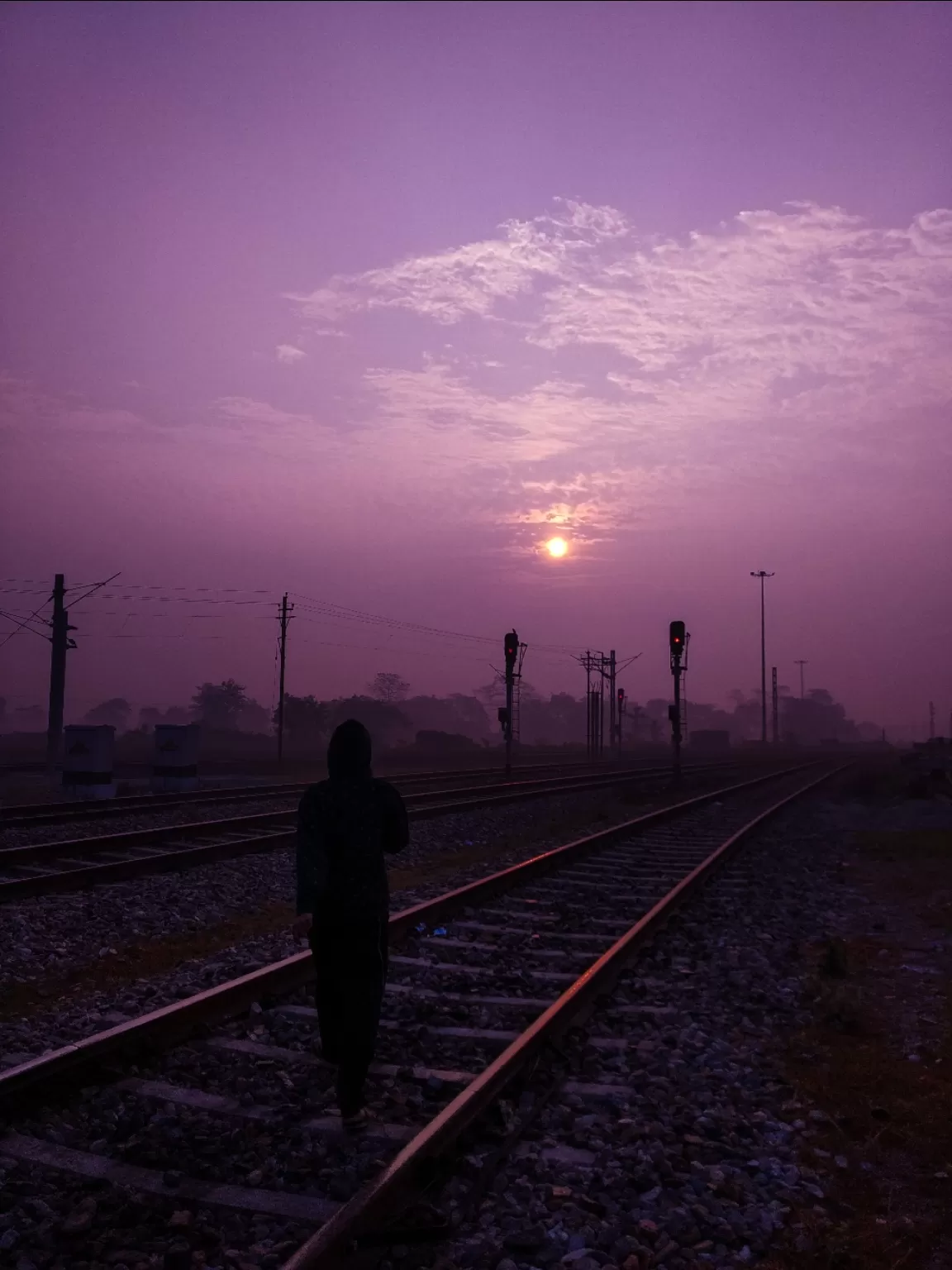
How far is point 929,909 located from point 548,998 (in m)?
6.34

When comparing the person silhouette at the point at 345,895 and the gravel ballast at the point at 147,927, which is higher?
the person silhouette at the point at 345,895

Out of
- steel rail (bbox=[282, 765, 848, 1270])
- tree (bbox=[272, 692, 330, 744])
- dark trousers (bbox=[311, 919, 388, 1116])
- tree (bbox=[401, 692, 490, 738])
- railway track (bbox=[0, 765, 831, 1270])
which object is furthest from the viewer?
tree (bbox=[401, 692, 490, 738])

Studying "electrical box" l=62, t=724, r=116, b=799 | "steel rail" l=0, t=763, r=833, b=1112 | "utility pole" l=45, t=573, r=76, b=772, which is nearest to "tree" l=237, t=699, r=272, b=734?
"utility pole" l=45, t=573, r=76, b=772

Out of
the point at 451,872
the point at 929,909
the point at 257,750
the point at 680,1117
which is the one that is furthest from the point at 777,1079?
the point at 257,750

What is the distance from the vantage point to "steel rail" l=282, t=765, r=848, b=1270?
3.42m

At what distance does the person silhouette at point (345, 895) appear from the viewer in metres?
4.85

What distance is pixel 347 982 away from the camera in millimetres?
4887

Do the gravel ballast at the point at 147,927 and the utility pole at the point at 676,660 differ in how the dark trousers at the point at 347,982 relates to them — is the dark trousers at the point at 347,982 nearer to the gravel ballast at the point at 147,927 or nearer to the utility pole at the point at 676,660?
the gravel ballast at the point at 147,927

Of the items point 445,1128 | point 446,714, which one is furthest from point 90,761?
point 446,714

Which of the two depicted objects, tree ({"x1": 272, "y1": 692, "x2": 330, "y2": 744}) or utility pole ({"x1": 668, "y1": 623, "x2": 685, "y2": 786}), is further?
tree ({"x1": 272, "y1": 692, "x2": 330, "y2": 744})

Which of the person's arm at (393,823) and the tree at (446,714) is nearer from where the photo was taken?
the person's arm at (393,823)

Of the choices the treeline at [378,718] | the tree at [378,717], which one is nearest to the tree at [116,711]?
the treeline at [378,718]

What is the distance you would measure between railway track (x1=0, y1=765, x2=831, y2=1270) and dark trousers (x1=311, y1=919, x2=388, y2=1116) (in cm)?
37

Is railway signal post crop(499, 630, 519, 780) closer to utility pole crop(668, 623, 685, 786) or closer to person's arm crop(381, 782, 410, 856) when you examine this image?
utility pole crop(668, 623, 685, 786)
